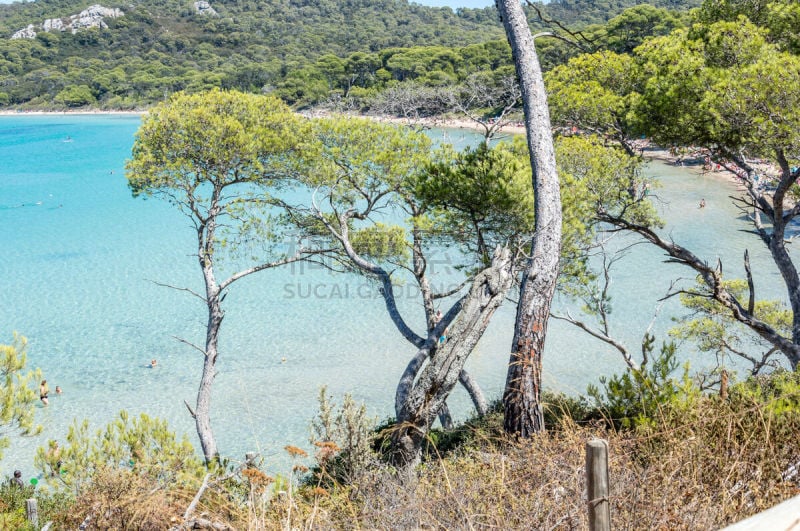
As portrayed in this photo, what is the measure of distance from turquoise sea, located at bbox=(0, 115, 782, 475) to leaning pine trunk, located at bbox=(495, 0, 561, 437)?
407 centimetres

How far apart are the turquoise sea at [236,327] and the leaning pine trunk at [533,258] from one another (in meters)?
4.07

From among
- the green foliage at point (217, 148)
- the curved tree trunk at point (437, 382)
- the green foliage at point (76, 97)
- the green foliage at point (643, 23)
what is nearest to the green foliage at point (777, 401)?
the curved tree trunk at point (437, 382)

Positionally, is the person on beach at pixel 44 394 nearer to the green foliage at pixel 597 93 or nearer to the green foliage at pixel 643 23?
→ the green foliage at pixel 597 93

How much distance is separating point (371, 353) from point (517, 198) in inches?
384

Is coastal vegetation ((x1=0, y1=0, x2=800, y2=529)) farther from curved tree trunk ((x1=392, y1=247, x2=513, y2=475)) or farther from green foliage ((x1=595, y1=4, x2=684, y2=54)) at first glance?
green foliage ((x1=595, y1=4, x2=684, y2=54))

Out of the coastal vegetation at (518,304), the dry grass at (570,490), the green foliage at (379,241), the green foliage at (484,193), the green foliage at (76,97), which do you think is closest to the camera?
the dry grass at (570,490)

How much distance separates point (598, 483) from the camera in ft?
6.53

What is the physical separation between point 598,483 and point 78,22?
6098 inches

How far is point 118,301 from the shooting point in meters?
21.6

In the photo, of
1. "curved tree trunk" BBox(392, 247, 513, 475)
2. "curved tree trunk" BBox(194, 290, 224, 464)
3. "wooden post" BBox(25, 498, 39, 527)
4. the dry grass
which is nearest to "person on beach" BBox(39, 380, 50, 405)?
"curved tree trunk" BBox(194, 290, 224, 464)

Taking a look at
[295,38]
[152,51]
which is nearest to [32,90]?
[152,51]

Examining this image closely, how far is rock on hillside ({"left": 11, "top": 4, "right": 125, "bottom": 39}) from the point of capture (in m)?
125

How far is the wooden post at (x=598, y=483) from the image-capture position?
197 cm

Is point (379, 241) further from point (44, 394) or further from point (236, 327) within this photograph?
point (236, 327)
